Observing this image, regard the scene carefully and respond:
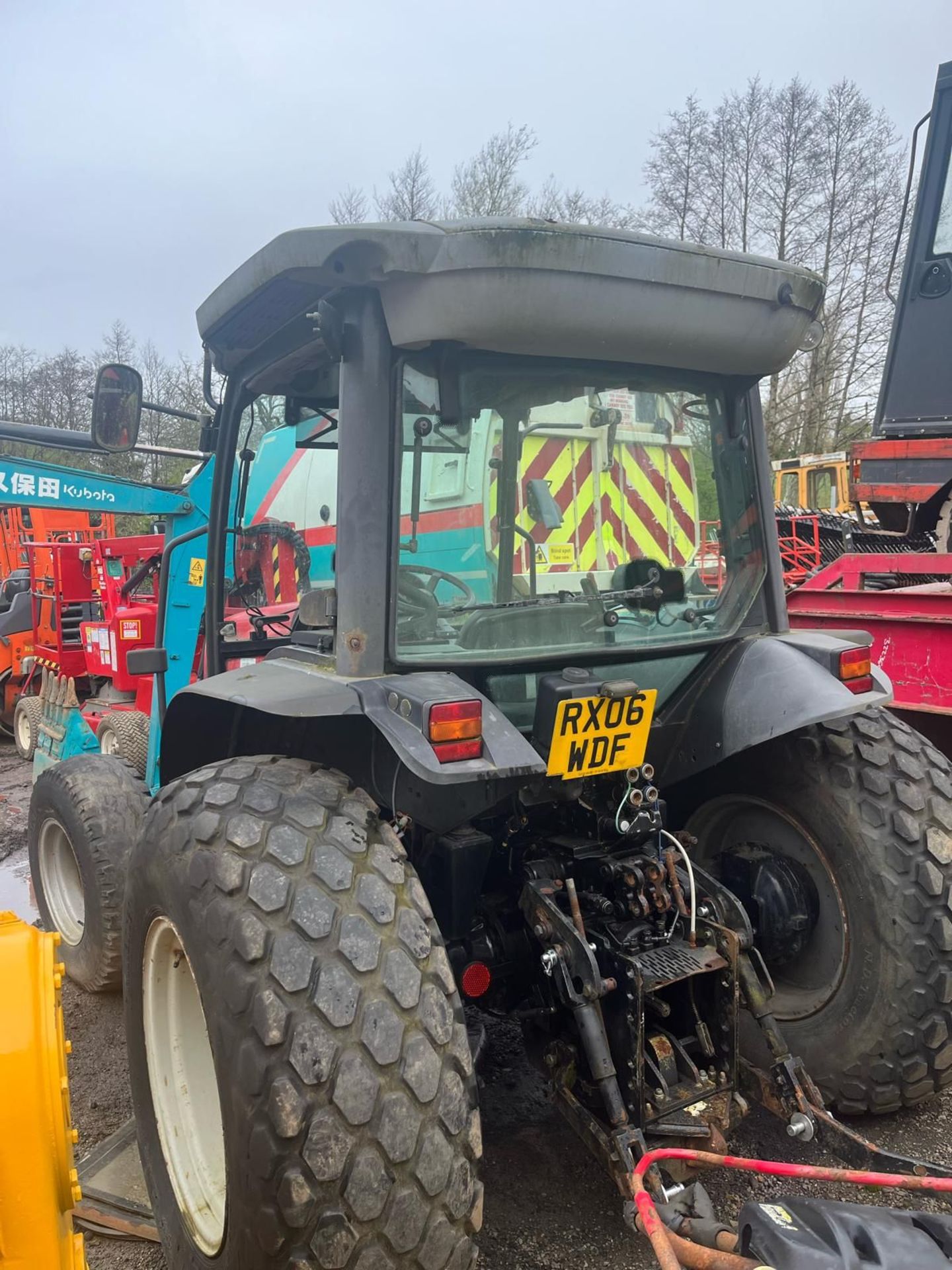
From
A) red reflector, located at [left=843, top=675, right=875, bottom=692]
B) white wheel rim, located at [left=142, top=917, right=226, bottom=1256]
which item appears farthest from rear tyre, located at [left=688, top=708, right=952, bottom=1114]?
white wheel rim, located at [left=142, top=917, right=226, bottom=1256]

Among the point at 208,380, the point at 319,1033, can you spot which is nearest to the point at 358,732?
the point at 319,1033

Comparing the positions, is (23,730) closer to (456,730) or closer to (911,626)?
(911,626)

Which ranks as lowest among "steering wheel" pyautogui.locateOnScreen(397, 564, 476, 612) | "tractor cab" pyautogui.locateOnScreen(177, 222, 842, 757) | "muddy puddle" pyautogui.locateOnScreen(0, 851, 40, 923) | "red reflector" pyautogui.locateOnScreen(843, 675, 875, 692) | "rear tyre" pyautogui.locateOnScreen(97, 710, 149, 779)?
"muddy puddle" pyautogui.locateOnScreen(0, 851, 40, 923)

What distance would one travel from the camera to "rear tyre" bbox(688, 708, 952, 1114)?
2400 millimetres

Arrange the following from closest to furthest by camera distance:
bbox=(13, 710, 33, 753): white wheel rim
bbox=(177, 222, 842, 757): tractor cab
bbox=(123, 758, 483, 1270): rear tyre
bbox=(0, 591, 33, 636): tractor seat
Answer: bbox=(123, 758, 483, 1270): rear tyre, bbox=(177, 222, 842, 757): tractor cab, bbox=(13, 710, 33, 753): white wheel rim, bbox=(0, 591, 33, 636): tractor seat

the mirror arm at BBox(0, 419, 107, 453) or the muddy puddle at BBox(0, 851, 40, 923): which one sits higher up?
the mirror arm at BBox(0, 419, 107, 453)

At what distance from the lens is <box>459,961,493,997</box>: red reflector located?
2346mm

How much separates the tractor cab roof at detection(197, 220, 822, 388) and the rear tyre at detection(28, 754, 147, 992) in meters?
2.03

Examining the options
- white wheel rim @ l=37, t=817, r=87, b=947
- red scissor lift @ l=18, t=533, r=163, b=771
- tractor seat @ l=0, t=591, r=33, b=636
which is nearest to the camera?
white wheel rim @ l=37, t=817, r=87, b=947

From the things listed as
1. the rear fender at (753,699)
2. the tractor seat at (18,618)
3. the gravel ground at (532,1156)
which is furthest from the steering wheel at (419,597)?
the tractor seat at (18,618)

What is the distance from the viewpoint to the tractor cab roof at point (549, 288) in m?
1.97

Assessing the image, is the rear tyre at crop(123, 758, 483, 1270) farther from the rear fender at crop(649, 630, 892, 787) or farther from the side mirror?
the side mirror

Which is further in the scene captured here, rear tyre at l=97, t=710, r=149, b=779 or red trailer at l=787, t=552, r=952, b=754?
rear tyre at l=97, t=710, r=149, b=779

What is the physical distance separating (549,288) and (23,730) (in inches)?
318
